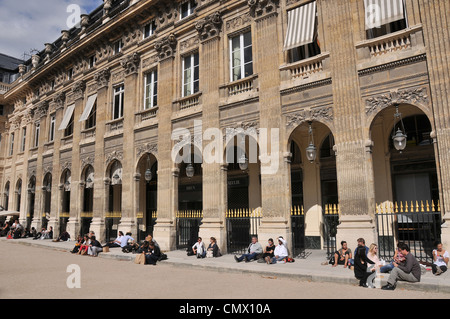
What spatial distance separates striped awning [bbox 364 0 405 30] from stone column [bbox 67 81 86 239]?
59.8 feet

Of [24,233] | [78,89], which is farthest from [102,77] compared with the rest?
[24,233]

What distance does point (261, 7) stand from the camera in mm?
14547

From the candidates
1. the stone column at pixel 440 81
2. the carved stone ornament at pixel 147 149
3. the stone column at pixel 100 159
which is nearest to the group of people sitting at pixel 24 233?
the stone column at pixel 100 159

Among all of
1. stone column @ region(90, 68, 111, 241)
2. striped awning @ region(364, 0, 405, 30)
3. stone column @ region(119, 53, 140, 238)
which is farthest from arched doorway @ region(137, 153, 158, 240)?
striped awning @ region(364, 0, 405, 30)

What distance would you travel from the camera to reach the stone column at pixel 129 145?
18.6 meters

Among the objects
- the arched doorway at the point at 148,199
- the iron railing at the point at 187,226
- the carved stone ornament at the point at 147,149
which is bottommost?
the iron railing at the point at 187,226

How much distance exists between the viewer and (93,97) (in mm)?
22500

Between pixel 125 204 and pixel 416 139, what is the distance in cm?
1405

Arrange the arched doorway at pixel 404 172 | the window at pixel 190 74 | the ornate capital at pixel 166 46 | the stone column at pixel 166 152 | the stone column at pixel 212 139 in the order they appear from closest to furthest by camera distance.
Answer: the arched doorway at pixel 404 172 < the stone column at pixel 212 139 < the stone column at pixel 166 152 < the window at pixel 190 74 < the ornate capital at pixel 166 46

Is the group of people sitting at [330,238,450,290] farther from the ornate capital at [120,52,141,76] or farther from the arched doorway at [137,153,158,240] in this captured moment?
the ornate capital at [120,52,141,76]

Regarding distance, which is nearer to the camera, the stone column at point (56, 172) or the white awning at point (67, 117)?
the white awning at point (67, 117)

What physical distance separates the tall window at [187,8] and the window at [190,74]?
7.02 feet

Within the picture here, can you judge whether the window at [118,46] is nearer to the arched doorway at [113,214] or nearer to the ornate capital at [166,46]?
the ornate capital at [166,46]
